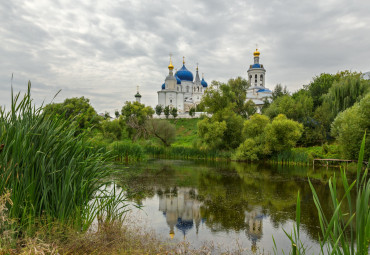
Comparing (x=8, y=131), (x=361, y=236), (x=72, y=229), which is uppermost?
(x=8, y=131)

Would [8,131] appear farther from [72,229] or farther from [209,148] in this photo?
[209,148]

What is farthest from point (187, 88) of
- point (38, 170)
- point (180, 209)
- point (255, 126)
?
point (38, 170)

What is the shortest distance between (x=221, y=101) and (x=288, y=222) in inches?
808

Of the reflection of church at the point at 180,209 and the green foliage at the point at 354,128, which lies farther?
the green foliage at the point at 354,128

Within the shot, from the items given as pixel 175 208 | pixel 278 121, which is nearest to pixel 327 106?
pixel 278 121

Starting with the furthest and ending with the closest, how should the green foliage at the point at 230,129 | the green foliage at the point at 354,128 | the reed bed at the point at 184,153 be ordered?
1. the green foliage at the point at 230,129
2. the reed bed at the point at 184,153
3. the green foliage at the point at 354,128

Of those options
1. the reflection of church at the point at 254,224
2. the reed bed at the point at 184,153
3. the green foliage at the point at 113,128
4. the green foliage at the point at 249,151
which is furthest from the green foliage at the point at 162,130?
the reflection of church at the point at 254,224

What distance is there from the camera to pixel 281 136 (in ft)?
70.5

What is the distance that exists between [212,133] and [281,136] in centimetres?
600

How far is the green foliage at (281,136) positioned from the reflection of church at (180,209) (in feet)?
42.3

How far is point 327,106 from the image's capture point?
26.5 metres

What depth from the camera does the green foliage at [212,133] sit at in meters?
24.6

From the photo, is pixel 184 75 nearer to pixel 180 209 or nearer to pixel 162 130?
pixel 162 130

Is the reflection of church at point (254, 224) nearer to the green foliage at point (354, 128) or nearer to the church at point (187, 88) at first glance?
the green foliage at point (354, 128)
